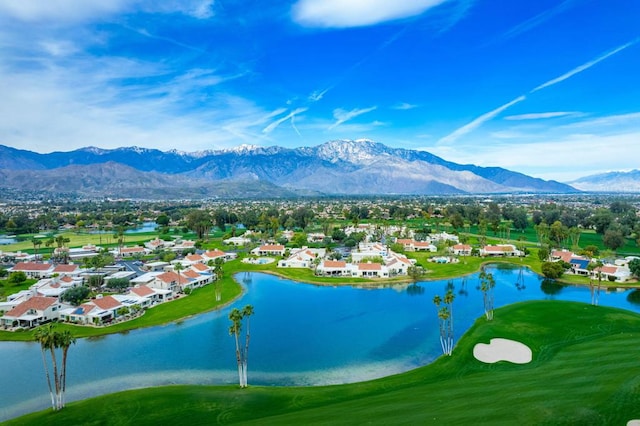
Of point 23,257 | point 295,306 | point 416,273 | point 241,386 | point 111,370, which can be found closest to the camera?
point 241,386

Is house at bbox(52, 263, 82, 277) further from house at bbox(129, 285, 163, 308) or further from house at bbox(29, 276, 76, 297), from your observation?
house at bbox(129, 285, 163, 308)

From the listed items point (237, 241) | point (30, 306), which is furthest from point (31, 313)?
point (237, 241)

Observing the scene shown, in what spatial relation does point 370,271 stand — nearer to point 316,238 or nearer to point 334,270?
point 334,270

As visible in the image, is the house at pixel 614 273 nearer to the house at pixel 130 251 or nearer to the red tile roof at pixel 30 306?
the red tile roof at pixel 30 306

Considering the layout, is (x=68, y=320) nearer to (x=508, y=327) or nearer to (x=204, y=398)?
(x=204, y=398)

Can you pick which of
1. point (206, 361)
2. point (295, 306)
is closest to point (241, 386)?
point (206, 361)

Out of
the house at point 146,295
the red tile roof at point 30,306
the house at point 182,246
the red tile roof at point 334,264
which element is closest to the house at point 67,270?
the house at point 146,295
